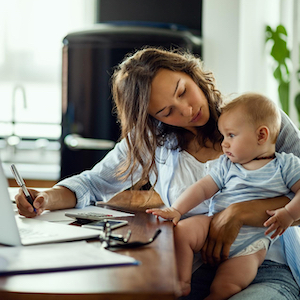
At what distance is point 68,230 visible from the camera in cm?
103

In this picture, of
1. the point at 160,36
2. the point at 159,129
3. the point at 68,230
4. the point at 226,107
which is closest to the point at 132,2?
the point at 160,36

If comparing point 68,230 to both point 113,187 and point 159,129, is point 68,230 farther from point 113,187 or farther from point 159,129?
point 159,129

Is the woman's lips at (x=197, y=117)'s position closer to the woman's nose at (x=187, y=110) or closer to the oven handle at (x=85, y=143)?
the woman's nose at (x=187, y=110)

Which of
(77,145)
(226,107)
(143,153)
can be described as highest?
(226,107)

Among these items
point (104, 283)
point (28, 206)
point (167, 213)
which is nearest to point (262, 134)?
point (167, 213)

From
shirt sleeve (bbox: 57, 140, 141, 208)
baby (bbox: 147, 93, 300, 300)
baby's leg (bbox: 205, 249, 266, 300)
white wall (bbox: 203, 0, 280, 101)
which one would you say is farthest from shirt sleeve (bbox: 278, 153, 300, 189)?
white wall (bbox: 203, 0, 280, 101)

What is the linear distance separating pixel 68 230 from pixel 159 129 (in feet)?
2.59

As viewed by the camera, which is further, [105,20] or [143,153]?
[105,20]

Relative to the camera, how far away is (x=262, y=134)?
137 cm

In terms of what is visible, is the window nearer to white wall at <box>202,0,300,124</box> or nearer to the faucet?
the faucet

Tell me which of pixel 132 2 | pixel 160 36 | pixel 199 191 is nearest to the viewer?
pixel 199 191

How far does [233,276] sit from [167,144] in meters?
0.63

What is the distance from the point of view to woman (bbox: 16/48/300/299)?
1.34 m

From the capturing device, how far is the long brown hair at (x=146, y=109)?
1.58 metres
